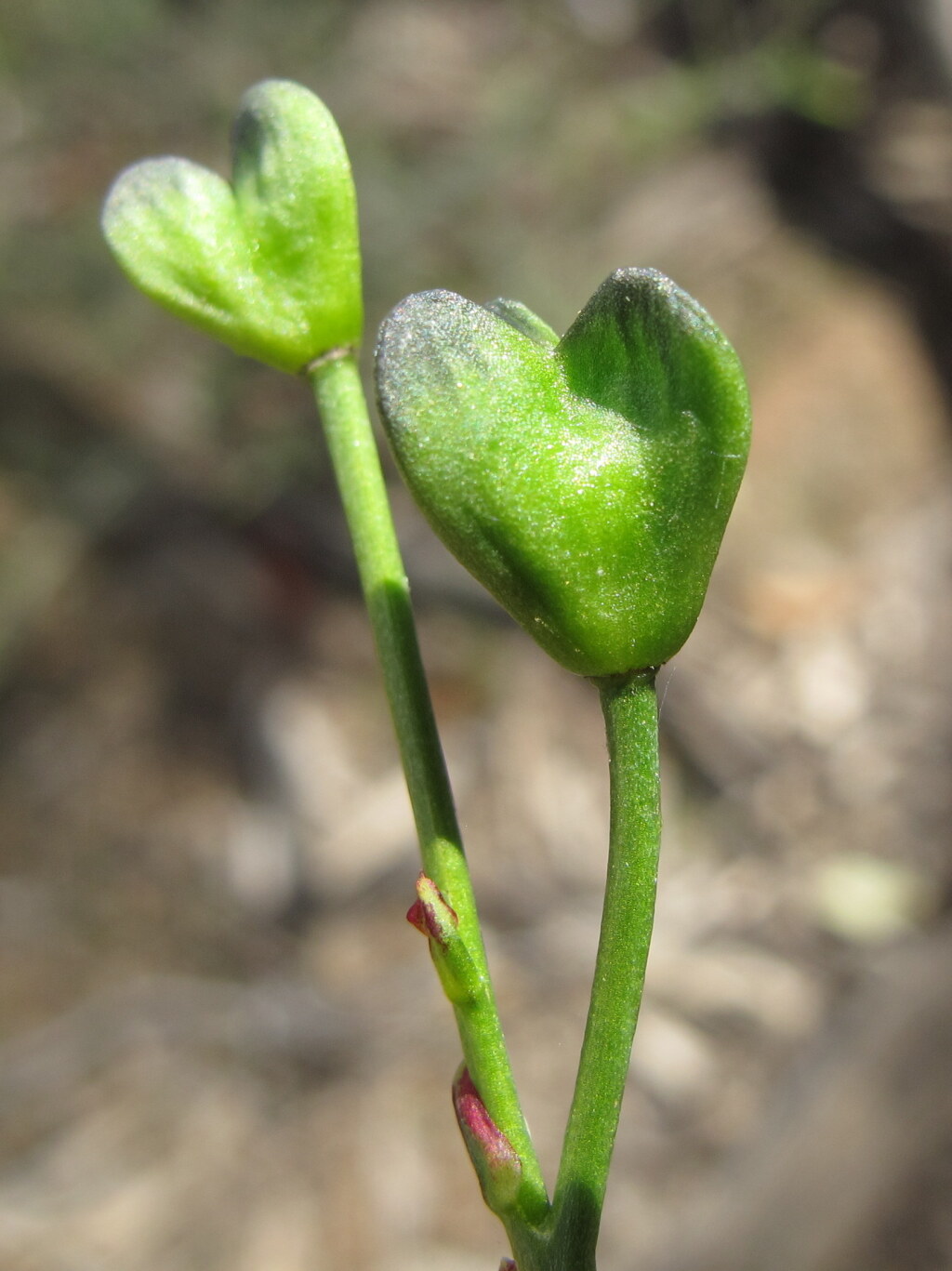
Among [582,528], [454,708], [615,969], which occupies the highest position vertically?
[582,528]

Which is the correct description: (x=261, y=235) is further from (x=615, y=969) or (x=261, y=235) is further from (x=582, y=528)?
(x=615, y=969)

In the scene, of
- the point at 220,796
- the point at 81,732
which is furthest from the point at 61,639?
the point at 220,796

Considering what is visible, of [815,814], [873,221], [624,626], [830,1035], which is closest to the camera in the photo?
[624,626]

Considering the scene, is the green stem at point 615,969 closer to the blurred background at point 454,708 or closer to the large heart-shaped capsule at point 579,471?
the large heart-shaped capsule at point 579,471

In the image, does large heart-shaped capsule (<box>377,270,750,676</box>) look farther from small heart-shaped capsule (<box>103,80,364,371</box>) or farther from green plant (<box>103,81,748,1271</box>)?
small heart-shaped capsule (<box>103,80,364,371</box>)

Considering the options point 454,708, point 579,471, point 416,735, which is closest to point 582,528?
point 579,471

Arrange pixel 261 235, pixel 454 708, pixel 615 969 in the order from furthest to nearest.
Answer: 1. pixel 454 708
2. pixel 261 235
3. pixel 615 969

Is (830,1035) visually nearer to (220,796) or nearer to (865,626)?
(865,626)
